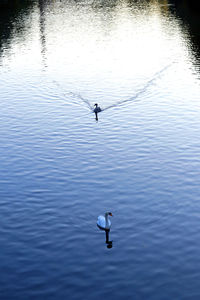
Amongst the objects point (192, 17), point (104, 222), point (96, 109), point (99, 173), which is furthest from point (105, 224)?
point (192, 17)

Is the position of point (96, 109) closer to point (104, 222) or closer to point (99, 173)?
point (99, 173)

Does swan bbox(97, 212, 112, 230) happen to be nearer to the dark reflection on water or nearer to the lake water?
the lake water

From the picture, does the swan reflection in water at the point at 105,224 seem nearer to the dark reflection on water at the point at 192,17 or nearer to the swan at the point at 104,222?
the swan at the point at 104,222

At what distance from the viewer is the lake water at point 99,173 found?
34750 millimetres

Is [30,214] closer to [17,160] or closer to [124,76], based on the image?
[17,160]

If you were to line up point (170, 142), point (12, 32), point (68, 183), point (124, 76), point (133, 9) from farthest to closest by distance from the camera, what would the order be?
point (133, 9), point (12, 32), point (124, 76), point (170, 142), point (68, 183)

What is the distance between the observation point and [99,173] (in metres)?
51.0

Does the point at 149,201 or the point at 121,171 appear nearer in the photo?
the point at 149,201

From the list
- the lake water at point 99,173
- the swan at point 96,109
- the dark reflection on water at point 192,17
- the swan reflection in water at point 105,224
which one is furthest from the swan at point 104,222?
the dark reflection on water at point 192,17

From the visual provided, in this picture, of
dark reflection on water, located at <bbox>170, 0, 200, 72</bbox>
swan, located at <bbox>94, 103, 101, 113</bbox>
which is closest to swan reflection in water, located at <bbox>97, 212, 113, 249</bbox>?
swan, located at <bbox>94, 103, 101, 113</bbox>

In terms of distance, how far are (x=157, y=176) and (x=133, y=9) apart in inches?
5416

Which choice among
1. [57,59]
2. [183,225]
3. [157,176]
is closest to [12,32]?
[57,59]

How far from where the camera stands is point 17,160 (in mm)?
55031

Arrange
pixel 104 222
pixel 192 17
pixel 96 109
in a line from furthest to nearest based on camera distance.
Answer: pixel 192 17, pixel 96 109, pixel 104 222
